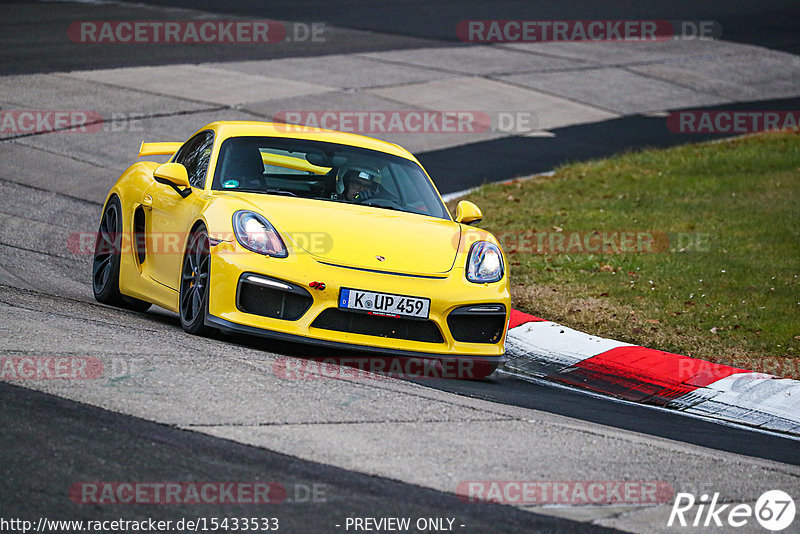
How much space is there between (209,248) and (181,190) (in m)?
0.97

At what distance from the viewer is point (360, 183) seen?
785 cm

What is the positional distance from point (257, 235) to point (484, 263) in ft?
4.68

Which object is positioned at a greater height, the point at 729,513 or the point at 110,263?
the point at 110,263

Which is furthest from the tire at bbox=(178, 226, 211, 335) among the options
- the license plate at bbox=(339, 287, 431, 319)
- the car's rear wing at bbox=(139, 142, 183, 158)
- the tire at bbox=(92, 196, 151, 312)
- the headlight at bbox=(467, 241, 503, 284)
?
the car's rear wing at bbox=(139, 142, 183, 158)

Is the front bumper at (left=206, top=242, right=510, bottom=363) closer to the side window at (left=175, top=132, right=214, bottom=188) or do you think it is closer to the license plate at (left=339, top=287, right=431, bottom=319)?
the license plate at (left=339, top=287, right=431, bottom=319)

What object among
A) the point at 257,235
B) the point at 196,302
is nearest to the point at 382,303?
the point at 257,235

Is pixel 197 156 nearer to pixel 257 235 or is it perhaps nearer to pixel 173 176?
pixel 173 176

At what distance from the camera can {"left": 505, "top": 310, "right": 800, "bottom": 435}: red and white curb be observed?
714cm

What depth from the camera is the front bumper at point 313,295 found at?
21.4 feet

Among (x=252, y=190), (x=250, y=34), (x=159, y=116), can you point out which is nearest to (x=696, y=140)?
(x=159, y=116)

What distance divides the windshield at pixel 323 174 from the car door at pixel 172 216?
0.68ft

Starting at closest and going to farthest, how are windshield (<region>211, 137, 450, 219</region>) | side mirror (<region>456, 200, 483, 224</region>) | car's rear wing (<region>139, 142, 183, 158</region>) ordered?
windshield (<region>211, 137, 450, 219</region>) < side mirror (<region>456, 200, 483, 224</region>) < car's rear wing (<region>139, 142, 183, 158</region>)

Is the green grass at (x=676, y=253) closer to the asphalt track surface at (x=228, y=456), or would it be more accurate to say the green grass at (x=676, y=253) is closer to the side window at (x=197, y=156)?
the asphalt track surface at (x=228, y=456)

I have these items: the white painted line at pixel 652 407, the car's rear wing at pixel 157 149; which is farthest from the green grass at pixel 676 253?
the car's rear wing at pixel 157 149
